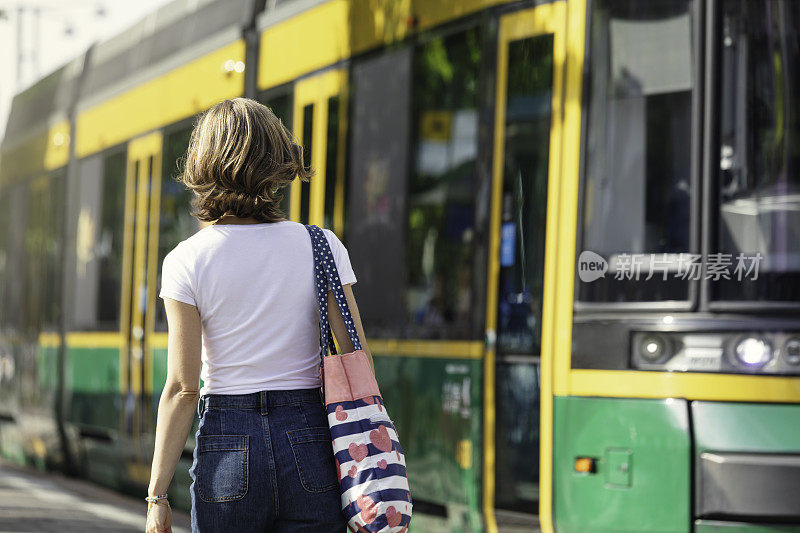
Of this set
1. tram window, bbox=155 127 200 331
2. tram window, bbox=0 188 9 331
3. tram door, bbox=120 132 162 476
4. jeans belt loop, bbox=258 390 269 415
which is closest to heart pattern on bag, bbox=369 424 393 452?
jeans belt loop, bbox=258 390 269 415

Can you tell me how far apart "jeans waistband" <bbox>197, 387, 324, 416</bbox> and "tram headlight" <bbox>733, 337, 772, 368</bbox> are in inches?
103

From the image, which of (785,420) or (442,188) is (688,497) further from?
(442,188)

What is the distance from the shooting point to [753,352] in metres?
4.99

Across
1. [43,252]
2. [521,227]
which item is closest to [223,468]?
[521,227]

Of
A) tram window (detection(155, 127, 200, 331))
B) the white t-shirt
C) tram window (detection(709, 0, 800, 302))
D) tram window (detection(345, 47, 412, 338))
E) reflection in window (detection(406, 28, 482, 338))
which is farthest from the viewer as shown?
tram window (detection(155, 127, 200, 331))

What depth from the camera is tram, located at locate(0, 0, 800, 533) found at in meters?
4.98

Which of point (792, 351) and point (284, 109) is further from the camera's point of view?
point (284, 109)

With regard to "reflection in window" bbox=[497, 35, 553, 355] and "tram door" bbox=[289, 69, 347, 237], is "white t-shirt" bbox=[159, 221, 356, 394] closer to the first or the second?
"reflection in window" bbox=[497, 35, 553, 355]

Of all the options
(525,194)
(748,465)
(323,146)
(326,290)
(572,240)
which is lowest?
(748,465)

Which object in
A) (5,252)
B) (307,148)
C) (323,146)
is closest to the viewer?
(323,146)

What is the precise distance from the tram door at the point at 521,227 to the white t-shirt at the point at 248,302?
2.76m

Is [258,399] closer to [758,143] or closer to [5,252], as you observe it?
[758,143]

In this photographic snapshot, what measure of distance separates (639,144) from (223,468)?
9.79ft

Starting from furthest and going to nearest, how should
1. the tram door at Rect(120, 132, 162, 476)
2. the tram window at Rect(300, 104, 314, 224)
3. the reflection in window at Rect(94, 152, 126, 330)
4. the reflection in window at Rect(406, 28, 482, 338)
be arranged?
the reflection in window at Rect(94, 152, 126, 330)
the tram door at Rect(120, 132, 162, 476)
the tram window at Rect(300, 104, 314, 224)
the reflection in window at Rect(406, 28, 482, 338)
